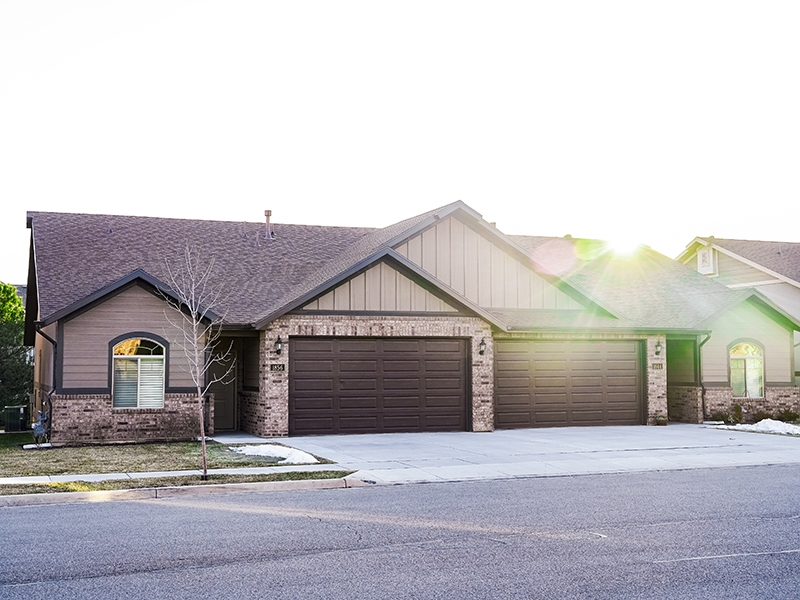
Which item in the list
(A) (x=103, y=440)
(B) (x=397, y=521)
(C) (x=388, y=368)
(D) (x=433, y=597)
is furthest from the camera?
(C) (x=388, y=368)

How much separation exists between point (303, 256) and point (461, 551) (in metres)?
20.6

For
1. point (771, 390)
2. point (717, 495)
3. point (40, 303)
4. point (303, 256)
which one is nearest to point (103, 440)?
point (40, 303)

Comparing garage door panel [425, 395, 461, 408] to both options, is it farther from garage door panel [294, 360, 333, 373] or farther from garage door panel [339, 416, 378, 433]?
garage door panel [294, 360, 333, 373]

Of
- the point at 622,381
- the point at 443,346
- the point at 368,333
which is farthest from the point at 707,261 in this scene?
the point at 368,333

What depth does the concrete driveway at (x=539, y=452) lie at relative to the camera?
619 inches

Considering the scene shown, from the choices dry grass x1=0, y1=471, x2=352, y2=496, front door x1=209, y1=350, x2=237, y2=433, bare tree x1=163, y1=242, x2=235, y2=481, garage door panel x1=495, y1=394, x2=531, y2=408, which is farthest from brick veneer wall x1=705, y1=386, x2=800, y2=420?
dry grass x1=0, y1=471, x2=352, y2=496

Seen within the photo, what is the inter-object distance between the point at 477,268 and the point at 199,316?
8.39 m

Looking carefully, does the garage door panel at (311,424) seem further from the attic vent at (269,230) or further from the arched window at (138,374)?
the attic vent at (269,230)

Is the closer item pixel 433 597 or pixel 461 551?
pixel 433 597

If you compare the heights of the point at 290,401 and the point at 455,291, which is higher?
the point at 455,291

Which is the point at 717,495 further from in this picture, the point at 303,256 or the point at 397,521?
the point at 303,256

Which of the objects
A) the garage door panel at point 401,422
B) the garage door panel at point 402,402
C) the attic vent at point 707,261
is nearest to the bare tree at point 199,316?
the garage door panel at point 402,402

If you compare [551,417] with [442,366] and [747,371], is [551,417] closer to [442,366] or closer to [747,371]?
[442,366]

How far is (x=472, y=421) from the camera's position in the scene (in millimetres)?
24141
